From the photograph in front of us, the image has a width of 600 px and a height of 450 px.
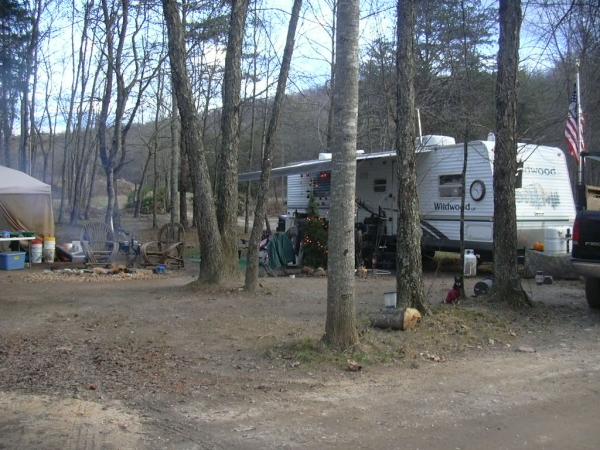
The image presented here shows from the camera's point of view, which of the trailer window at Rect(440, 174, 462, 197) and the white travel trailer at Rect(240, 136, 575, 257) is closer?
the white travel trailer at Rect(240, 136, 575, 257)

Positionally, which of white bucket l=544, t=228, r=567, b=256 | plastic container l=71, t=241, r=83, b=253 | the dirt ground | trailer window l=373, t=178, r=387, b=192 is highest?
trailer window l=373, t=178, r=387, b=192

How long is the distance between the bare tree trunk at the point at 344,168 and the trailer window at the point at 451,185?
8.29 meters

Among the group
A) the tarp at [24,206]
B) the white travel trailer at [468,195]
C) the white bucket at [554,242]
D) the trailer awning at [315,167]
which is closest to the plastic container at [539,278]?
the white bucket at [554,242]

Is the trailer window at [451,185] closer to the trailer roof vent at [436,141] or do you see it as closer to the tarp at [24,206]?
the trailer roof vent at [436,141]

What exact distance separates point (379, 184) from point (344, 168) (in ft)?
32.3

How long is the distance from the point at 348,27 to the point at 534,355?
382cm

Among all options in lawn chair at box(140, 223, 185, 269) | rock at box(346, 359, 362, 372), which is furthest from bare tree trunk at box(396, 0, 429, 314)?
lawn chair at box(140, 223, 185, 269)

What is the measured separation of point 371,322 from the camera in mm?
6938

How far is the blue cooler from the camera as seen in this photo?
14.4m

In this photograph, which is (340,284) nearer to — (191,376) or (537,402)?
(191,376)

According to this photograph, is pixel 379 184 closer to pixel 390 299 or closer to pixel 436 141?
pixel 436 141

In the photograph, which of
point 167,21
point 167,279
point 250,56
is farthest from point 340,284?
point 250,56

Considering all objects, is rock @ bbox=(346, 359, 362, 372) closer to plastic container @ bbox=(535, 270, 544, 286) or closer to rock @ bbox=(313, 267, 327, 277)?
plastic container @ bbox=(535, 270, 544, 286)

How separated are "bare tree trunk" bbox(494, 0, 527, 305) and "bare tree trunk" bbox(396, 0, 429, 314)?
161cm
